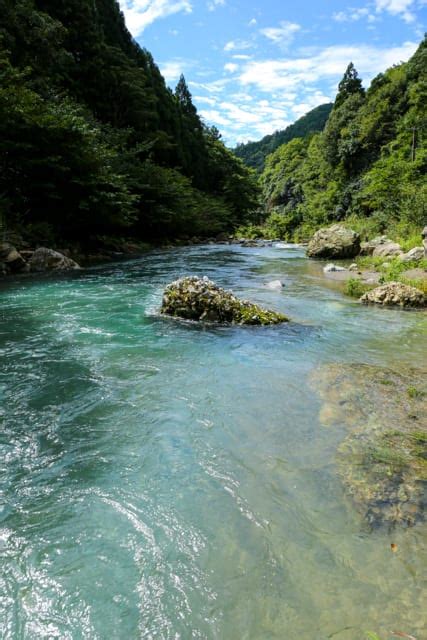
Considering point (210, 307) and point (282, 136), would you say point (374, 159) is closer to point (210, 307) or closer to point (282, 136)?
point (210, 307)

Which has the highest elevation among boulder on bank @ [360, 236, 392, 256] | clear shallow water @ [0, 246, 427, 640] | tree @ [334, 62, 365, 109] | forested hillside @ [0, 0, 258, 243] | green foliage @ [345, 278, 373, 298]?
tree @ [334, 62, 365, 109]

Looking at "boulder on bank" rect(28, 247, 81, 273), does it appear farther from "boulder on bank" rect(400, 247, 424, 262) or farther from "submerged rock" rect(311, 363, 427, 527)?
"boulder on bank" rect(400, 247, 424, 262)

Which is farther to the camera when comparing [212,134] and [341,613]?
[212,134]

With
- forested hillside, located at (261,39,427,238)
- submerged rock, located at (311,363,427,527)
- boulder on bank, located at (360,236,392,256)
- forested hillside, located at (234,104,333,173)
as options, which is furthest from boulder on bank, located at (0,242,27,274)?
forested hillside, located at (234,104,333,173)

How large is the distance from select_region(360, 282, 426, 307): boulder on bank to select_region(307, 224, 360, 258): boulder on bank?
11.1 m

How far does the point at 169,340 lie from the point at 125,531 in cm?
397

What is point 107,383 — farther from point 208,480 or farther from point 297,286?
point 297,286

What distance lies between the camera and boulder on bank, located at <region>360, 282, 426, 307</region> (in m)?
9.06

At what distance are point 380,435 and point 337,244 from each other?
18114mm

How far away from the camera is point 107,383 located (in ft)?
14.6

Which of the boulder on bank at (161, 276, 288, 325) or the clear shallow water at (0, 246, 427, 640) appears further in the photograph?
the boulder on bank at (161, 276, 288, 325)

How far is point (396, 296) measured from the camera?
362 inches

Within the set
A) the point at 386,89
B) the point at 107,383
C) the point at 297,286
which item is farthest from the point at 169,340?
the point at 386,89

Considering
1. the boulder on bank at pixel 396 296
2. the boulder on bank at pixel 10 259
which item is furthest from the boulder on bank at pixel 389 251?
the boulder on bank at pixel 10 259
